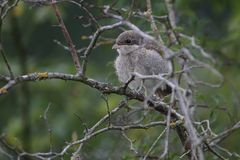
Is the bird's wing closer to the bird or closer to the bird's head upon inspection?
the bird

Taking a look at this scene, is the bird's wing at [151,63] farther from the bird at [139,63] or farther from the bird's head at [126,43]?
the bird's head at [126,43]

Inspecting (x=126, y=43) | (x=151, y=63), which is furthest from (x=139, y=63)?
(x=126, y=43)

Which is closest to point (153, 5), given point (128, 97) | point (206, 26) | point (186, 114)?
point (206, 26)

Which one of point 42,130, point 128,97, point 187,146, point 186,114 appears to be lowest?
point 42,130

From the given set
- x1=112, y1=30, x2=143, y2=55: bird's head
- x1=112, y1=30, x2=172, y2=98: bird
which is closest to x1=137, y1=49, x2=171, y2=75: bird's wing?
x1=112, y1=30, x2=172, y2=98: bird

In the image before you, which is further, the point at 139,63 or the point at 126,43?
the point at 126,43

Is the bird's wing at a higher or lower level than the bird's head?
lower

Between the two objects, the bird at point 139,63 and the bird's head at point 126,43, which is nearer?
the bird at point 139,63

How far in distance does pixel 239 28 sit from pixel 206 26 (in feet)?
4.34

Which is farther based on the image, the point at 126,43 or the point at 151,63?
the point at 126,43

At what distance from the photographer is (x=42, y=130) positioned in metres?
11.0

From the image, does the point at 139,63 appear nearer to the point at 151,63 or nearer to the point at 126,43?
the point at 151,63

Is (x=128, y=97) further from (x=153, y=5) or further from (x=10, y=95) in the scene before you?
(x=10, y=95)

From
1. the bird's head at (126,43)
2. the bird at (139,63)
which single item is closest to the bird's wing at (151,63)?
the bird at (139,63)
